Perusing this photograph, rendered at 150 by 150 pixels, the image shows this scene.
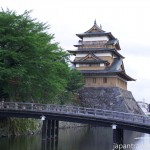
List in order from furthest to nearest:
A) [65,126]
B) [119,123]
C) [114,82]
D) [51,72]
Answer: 1. [114,82]
2. [65,126]
3. [51,72]
4. [119,123]

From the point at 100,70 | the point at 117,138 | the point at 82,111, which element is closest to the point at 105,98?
the point at 100,70

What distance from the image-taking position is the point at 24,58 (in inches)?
1489

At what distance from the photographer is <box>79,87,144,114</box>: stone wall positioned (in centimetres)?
6265

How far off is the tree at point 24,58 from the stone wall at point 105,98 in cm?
2275

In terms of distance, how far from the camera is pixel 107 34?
67375 millimetres

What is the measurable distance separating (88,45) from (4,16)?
105 ft

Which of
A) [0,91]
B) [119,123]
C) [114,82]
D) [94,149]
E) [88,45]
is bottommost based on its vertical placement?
[94,149]

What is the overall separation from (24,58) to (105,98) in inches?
1143

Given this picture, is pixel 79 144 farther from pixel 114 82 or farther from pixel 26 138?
pixel 114 82

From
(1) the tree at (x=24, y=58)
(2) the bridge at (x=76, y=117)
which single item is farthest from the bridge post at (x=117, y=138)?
(1) the tree at (x=24, y=58)

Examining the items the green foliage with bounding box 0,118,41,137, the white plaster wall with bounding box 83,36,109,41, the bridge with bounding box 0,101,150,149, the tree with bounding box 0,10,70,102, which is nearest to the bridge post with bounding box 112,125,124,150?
the bridge with bounding box 0,101,150,149

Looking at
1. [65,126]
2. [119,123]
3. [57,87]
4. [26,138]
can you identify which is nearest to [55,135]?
[26,138]

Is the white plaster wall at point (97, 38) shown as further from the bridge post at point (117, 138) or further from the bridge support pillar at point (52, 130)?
the bridge post at point (117, 138)

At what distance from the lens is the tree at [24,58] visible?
121 ft
